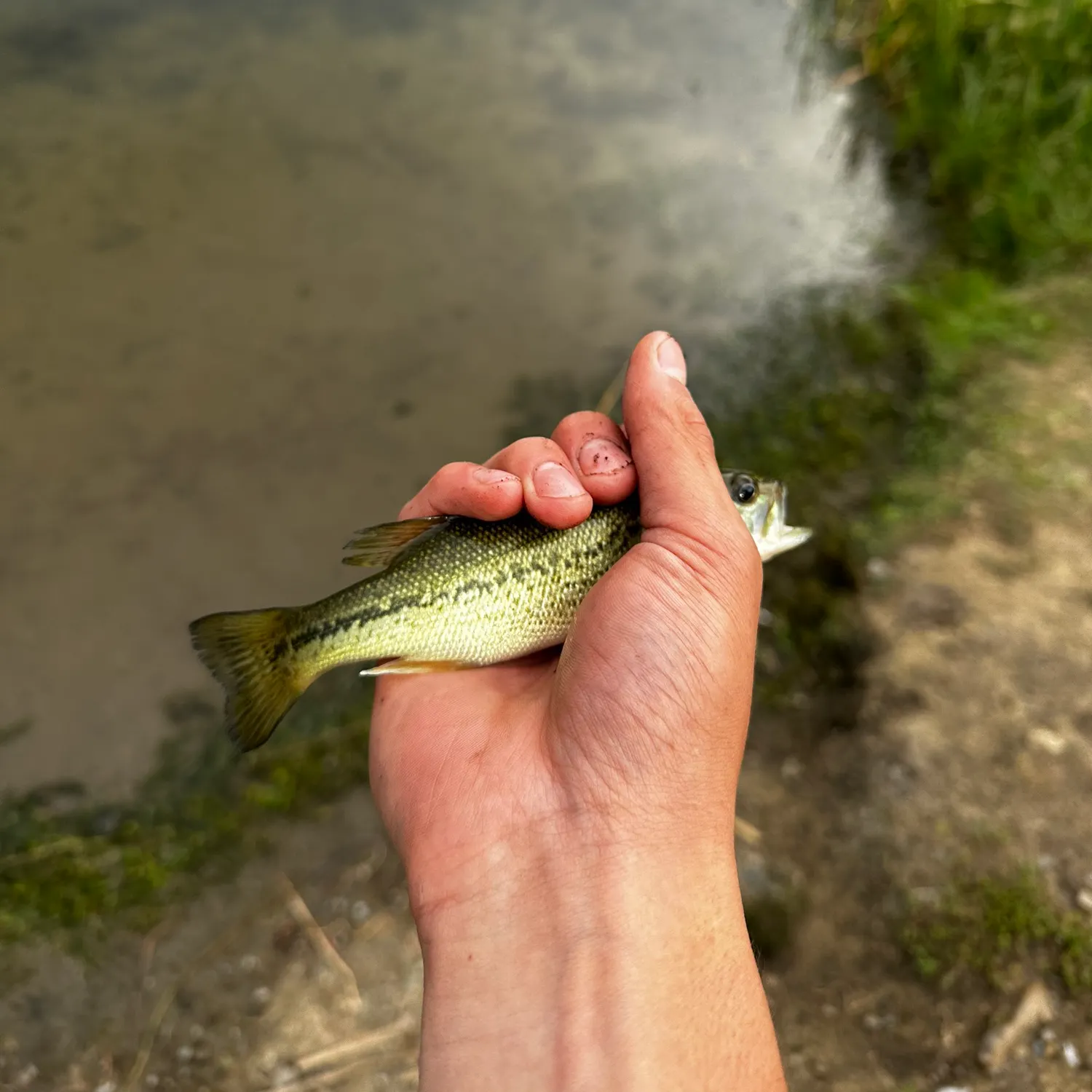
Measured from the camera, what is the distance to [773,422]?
546 cm

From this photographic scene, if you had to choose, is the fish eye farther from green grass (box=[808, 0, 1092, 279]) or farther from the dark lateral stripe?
green grass (box=[808, 0, 1092, 279])

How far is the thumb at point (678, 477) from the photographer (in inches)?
99.4

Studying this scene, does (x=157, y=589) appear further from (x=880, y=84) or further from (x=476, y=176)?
(x=880, y=84)

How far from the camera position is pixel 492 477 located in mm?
2705

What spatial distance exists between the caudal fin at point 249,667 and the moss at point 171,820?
4.67 feet

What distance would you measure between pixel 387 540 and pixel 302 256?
430 cm

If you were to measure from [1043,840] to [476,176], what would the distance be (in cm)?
619

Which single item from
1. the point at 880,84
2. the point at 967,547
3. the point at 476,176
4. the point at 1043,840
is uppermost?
the point at 880,84

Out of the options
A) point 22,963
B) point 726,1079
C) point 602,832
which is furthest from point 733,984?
point 22,963

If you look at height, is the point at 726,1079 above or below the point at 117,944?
above

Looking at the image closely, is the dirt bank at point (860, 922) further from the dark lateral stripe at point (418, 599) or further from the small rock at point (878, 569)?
the dark lateral stripe at point (418, 599)

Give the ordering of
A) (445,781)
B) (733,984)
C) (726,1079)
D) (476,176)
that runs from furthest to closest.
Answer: (476,176) → (445,781) → (733,984) → (726,1079)

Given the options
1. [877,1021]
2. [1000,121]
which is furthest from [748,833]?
[1000,121]

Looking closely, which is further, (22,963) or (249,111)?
(249,111)
